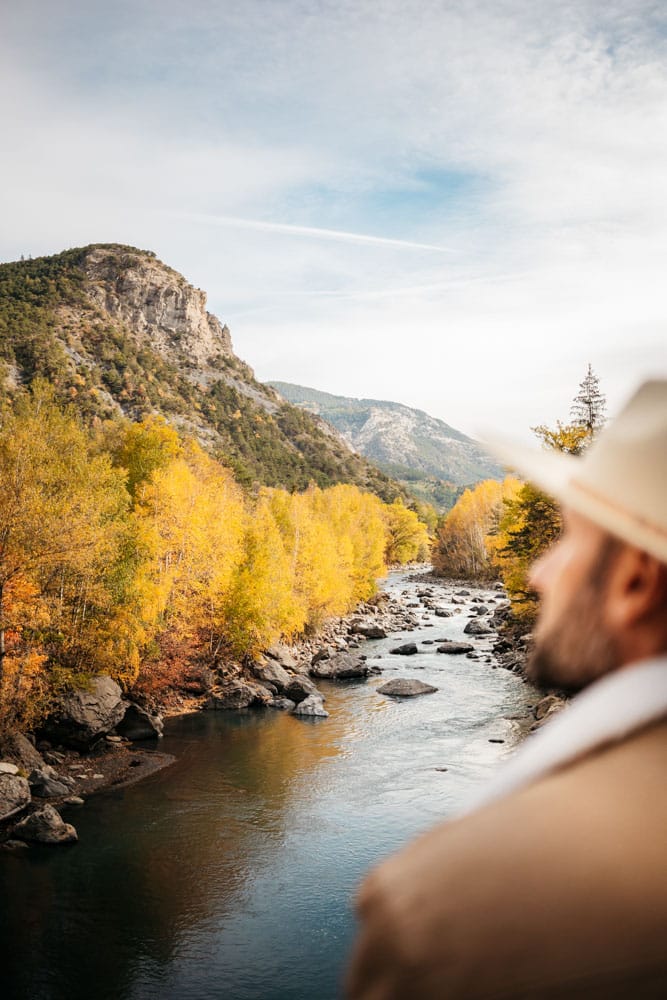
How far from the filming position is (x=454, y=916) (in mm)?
877

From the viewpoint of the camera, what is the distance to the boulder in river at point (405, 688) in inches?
1137

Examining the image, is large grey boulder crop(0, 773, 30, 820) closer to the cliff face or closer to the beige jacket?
the beige jacket

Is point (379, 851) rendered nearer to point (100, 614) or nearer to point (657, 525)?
point (100, 614)

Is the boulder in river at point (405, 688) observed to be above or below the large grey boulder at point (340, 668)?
above

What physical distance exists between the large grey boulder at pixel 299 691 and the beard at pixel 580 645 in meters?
28.6

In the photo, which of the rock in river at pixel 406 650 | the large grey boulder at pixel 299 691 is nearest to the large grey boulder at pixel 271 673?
the large grey boulder at pixel 299 691

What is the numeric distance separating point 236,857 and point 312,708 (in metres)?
11.6

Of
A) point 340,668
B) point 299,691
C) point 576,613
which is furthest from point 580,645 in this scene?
point 340,668

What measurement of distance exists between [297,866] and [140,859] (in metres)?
3.46

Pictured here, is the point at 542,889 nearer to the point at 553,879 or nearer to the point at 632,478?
the point at 553,879

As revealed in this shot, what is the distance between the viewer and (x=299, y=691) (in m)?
29.5

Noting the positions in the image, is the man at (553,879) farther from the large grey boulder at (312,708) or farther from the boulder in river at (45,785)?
the large grey boulder at (312,708)

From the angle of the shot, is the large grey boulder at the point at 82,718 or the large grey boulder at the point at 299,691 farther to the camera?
the large grey boulder at the point at 299,691

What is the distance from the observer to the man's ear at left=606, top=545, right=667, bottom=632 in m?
1.13
